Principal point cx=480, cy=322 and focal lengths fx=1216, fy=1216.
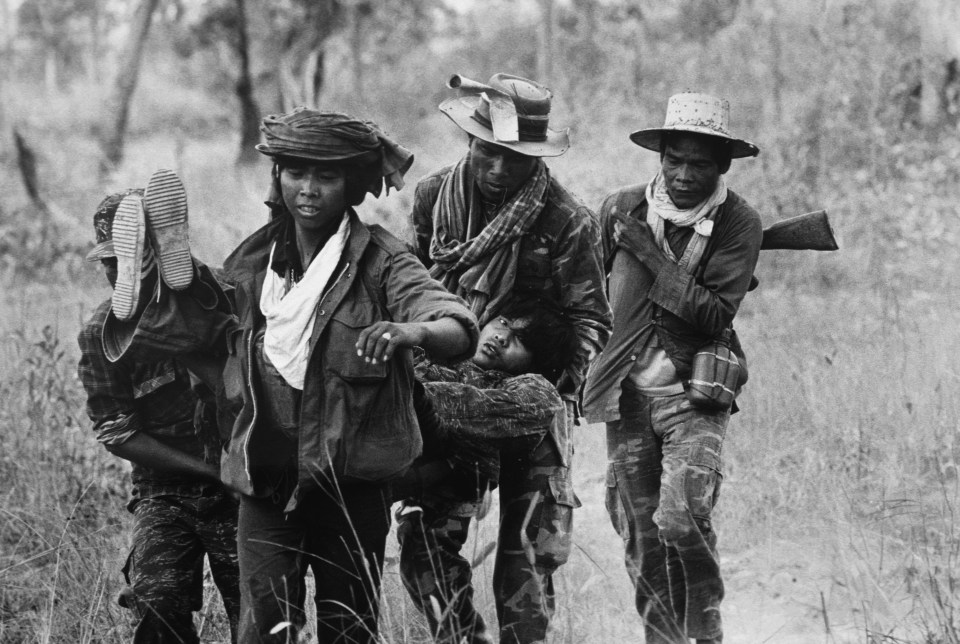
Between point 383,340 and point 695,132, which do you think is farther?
point 695,132

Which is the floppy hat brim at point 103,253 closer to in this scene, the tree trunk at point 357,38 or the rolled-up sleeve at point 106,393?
the rolled-up sleeve at point 106,393

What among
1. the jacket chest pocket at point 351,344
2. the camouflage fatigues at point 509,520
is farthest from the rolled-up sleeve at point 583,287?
the jacket chest pocket at point 351,344

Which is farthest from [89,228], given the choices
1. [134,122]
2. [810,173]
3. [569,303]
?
[134,122]

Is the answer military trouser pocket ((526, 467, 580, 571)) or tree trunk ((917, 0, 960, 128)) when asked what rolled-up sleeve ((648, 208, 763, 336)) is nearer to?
military trouser pocket ((526, 467, 580, 571))

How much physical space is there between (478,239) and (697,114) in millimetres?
1089

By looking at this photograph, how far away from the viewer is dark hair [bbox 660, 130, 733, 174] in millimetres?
4852

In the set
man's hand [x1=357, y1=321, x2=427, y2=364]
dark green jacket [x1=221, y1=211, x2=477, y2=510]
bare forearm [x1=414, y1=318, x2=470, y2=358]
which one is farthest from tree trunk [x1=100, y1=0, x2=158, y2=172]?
man's hand [x1=357, y1=321, x2=427, y2=364]

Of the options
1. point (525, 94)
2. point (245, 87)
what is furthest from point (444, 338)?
point (245, 87)

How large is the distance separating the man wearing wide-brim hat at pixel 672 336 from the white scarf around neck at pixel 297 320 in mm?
1733

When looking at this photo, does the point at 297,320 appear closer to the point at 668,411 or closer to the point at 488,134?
the point at 488,134

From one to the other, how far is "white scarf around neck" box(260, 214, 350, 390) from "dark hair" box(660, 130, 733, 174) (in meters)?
1.90

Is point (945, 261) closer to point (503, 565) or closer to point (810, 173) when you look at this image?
point (810, 173)

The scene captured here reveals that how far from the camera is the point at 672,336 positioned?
191 inches

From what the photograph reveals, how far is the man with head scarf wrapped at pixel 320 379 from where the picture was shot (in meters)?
3.38
